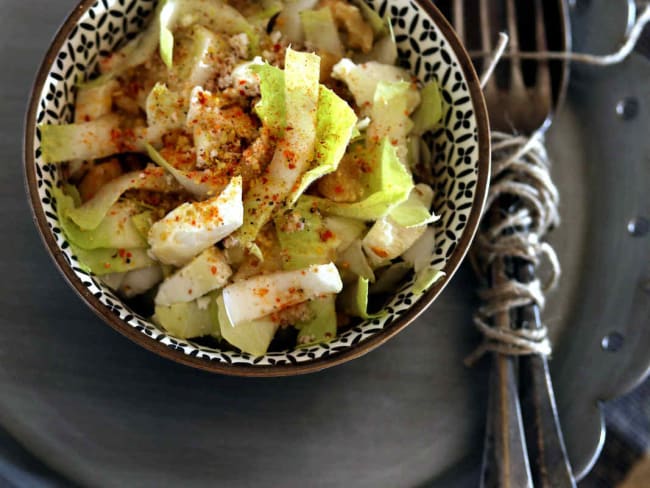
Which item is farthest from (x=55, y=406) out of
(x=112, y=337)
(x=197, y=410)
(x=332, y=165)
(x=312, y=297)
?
(x=332, y=165)

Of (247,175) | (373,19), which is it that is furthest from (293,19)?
(247,175)

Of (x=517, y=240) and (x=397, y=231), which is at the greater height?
(x=397, y=231)

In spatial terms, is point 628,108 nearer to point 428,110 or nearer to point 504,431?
point 428,110

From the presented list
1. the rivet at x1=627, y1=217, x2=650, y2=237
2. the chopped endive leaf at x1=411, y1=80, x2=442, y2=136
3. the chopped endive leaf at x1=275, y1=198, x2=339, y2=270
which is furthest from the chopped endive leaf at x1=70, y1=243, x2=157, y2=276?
the rivet at x1=627, y1=217, x2=650, y2=237

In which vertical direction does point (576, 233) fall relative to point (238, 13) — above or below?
below

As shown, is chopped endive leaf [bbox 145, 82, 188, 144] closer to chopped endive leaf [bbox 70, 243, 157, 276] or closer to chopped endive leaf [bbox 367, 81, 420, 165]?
chopped endive leaf [bbox 70, 243, 157, 276]

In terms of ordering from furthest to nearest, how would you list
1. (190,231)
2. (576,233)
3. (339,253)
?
1. (576,233)
2. (339,253)
3. (190,231)

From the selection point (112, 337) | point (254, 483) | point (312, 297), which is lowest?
point (254, 483)

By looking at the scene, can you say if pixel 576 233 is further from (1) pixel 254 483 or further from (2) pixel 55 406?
(2) pixel 55 406

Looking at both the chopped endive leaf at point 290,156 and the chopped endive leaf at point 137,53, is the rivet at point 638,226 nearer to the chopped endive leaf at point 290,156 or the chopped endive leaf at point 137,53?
the chopped endive leaf at point 290,156
